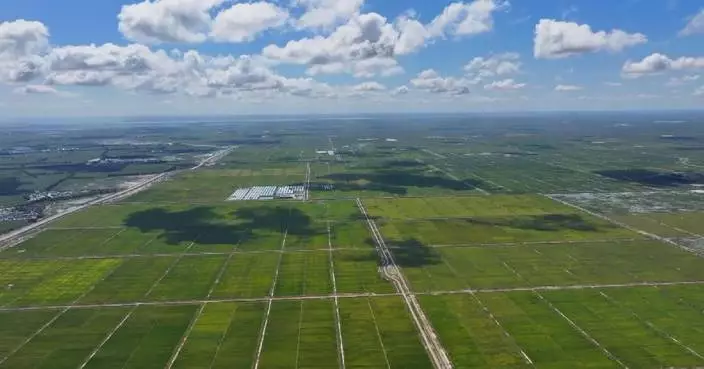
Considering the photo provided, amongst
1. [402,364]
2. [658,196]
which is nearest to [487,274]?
[402,364]

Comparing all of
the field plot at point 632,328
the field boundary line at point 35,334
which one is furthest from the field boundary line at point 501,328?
the field boundary line at point 35,334

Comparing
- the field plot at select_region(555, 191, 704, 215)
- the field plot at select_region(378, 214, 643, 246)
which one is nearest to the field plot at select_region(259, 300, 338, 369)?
the field plot at select_region(378, 214, 643, 246)

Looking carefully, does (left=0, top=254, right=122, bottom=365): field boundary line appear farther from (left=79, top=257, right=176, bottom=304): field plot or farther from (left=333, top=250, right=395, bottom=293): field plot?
(left=333, top=250, right=395, bottom=293): field plot

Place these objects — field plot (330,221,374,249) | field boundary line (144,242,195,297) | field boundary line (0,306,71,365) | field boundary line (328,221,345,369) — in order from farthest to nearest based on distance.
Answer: field plot (330,221,374,249) < field boundary line (144,242,195,297) < field boundary line (0,306,71,365) < field boundary line (328,221,345,369)

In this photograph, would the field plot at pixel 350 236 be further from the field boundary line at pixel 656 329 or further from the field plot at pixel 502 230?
the field boundary line at pixel 656 329

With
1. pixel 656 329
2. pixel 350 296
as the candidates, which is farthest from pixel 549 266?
pixel 350 296

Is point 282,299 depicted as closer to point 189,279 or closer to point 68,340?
point 189,279
